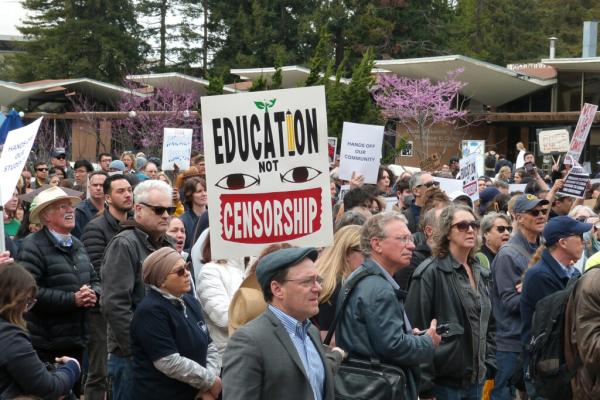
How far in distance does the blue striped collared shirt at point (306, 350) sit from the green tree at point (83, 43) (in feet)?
190

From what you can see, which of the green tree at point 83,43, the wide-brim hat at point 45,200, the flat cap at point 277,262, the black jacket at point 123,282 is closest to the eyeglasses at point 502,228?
the black jacket at point 123,282

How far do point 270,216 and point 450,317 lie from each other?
4.47ft

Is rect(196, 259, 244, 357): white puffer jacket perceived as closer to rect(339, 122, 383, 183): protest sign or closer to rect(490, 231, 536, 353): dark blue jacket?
rect(490, 231, 536, 353): dark blue jacket

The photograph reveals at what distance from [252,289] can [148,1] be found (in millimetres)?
60760

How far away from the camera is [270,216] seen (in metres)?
5.98

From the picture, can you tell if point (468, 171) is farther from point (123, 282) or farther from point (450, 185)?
point (123, 282)

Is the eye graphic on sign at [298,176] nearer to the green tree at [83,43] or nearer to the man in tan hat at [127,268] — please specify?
the man in tan hat at [127,268]

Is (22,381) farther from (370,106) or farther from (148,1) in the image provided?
(148,1)

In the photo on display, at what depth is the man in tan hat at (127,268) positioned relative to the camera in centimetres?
672

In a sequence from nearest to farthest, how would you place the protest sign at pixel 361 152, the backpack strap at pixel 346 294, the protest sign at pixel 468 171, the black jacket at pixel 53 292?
the backpack strap at pixel 346 294
the black jacket at pixel 53 292
the protest sign at pixel 361 152
the protest sign at pixel 468 171

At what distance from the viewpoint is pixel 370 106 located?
3106cm

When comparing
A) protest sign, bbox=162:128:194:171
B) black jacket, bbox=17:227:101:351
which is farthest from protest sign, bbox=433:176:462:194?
black jacket, bbox=17:227:101:351

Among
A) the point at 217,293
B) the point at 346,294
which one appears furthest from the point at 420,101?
the point at 346,294

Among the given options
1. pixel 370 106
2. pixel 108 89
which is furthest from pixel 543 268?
pixel 108 89
